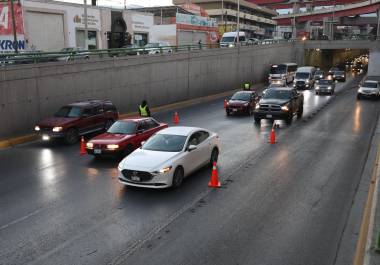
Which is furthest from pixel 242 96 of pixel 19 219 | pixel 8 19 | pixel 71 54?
pixel 8 19

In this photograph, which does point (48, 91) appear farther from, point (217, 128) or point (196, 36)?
point (196, 36)

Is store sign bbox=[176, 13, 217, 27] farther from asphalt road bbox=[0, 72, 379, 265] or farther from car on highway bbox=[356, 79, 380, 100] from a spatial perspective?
asphalt road bbox=[0, 72, 379, 265]

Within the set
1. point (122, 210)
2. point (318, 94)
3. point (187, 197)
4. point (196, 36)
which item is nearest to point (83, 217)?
point (122, 210)

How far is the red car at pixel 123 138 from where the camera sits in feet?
51.4

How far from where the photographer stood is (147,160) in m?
12.3

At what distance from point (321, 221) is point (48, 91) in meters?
16.8

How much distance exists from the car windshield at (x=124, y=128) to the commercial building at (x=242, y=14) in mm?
86634

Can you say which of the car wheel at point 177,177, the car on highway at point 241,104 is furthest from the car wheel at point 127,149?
the car on highway at point 241,104

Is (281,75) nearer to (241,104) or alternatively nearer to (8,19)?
(241,104)

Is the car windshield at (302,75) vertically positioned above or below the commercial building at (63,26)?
below

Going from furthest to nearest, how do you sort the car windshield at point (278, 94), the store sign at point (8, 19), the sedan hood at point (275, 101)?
1. the store sign at point (8, 19)
2. the car windshield at point (278, 94)
3. the sedan hood at point (275, 101)

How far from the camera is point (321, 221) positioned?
9.93 meters

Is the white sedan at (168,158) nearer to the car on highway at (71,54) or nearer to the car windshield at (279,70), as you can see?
the car on highway at (71,54)

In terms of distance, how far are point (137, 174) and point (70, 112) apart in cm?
956
